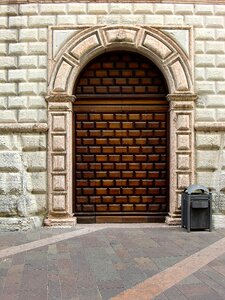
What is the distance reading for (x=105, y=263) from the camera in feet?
19.3

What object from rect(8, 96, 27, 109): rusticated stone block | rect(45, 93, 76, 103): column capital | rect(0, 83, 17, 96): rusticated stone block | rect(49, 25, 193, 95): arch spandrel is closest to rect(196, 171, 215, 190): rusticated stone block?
rect(49, 25, 193, 95): arch spandrel

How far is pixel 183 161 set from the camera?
8930mm

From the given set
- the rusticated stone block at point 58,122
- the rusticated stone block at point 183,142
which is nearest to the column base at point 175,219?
the rusticated stone block at point 183,142

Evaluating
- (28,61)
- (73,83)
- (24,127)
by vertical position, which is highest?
(28,61)

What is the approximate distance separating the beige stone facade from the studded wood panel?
0.34m

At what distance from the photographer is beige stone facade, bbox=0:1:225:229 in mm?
8898

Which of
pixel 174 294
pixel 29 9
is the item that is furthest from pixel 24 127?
pixel 174 294

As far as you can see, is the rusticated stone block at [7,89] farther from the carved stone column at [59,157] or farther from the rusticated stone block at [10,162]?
the rusticated stone block at [10,162]

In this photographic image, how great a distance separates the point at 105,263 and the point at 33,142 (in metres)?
3.84

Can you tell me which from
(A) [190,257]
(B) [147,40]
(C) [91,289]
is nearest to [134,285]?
(C) [91,289]

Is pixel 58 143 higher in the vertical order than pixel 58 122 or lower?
lower

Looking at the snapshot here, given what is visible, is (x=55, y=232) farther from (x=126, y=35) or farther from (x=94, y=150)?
(x=126, y=35)

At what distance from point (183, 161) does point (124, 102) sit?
1824mm

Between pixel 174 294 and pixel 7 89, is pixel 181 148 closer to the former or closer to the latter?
pixel 7 89
